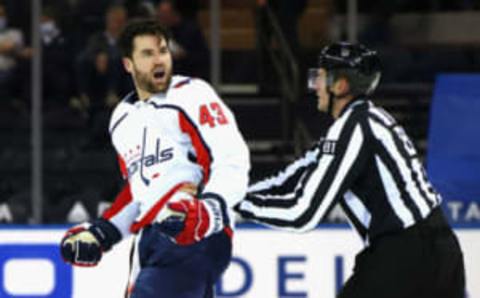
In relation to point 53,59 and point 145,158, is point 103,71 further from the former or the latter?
point 145,158

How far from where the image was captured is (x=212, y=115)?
392 cm

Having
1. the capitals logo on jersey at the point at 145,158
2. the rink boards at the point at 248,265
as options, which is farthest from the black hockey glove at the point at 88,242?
the rink boards at the point at 248,265

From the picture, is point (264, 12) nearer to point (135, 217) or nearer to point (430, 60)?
point (430, 60)

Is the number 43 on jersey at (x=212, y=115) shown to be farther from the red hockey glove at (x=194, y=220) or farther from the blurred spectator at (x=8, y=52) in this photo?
the blurred spectator at (x=8, y=52)

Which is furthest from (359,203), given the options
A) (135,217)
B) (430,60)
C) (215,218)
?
(430,60)

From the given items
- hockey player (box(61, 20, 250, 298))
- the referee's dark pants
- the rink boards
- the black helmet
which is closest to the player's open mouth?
hockey player (box(61, 20, 250, 298))

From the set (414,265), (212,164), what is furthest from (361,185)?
(212,164)

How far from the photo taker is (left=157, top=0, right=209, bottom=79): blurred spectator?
8516mm

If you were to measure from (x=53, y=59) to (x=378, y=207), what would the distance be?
4.75m

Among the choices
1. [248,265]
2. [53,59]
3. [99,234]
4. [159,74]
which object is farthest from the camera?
[53,59]

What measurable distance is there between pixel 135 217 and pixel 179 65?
4348mm

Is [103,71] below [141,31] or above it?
below

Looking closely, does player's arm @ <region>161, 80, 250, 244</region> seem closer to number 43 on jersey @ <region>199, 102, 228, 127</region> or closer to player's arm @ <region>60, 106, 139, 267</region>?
number 43 on jersey @ <region>199, 102, 228, 127</region>

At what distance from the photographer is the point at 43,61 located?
8.39 metres
